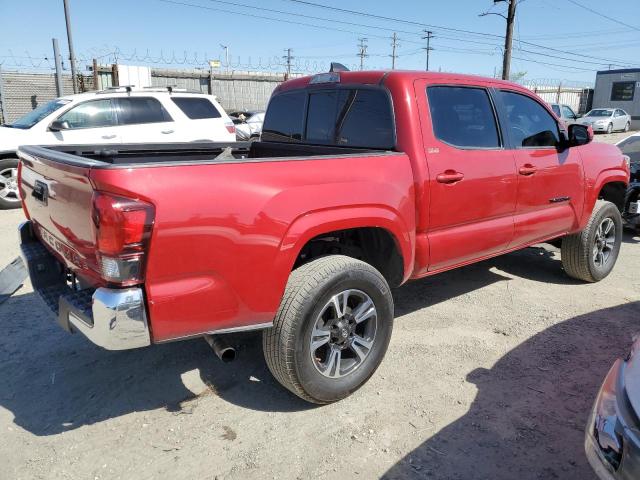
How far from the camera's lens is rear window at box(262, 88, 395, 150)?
3484 millimetres

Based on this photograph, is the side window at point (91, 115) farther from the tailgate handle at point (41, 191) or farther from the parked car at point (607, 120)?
the parked car at point (607, 120)

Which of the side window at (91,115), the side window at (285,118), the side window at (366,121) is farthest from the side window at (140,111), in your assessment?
the side window at (366,121)

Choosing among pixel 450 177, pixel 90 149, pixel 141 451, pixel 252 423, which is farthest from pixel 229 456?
pixel 90 149

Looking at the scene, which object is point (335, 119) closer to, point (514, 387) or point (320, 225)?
point (320, 225)

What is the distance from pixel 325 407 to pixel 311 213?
1.22 m

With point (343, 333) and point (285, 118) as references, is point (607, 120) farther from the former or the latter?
point (343, 333)

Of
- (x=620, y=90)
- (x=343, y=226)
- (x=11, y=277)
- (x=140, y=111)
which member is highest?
(x=620, y=90)

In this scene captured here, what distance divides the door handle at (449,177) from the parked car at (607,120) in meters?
30.1

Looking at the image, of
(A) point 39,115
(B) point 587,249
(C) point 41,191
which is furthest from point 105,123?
(B) point 587,249

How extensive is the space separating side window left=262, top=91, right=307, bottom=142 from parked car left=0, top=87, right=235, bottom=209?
3934 millimetres

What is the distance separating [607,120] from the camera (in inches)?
1190

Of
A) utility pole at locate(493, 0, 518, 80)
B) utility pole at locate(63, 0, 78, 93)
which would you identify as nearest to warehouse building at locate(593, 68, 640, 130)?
utility pole at locate(493, 0, 518, 80)

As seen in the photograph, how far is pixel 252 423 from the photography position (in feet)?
9.62

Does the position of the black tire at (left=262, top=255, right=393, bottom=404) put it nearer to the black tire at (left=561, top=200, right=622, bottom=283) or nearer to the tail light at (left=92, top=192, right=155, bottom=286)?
the tail light at (left=92, top=192, right=155, bottom=286)
